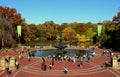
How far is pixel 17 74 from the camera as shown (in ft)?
134

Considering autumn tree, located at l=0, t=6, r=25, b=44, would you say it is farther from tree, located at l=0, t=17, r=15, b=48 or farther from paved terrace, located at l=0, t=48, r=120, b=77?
paved terrace, located at l=0, t=48, r=120, b=77

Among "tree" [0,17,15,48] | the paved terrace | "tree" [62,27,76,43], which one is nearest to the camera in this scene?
the paved terrace

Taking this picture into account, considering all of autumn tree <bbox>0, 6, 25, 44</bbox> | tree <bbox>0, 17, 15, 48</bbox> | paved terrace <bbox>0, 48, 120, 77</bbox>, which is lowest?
paved terrace <bbox>0, 48, 120, 77</bbox>

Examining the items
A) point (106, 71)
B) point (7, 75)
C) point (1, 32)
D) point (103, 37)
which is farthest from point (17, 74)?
point (103, 37)

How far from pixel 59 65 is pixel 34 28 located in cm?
10245

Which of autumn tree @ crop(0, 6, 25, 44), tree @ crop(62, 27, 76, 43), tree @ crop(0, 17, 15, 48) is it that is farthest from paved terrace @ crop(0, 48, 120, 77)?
tree @ crop(62, 27, 76, 43)

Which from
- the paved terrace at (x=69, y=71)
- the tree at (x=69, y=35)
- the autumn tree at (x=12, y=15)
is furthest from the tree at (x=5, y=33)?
the tree at (x=69, y=35)

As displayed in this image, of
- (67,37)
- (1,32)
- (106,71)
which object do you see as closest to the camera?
(106,71)

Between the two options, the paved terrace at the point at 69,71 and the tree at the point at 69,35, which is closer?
the paved terrace at the point at 69,71

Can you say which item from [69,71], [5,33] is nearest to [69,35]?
[5,33]

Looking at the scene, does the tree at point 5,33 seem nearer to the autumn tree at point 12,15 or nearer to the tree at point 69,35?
the autumn tree at point 12,15

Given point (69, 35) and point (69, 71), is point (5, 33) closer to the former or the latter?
point (69, 71)

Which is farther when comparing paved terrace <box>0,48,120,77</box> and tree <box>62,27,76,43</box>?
tree <box>62,27,76,43</box>

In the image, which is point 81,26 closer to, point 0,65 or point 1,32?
point 1,32
